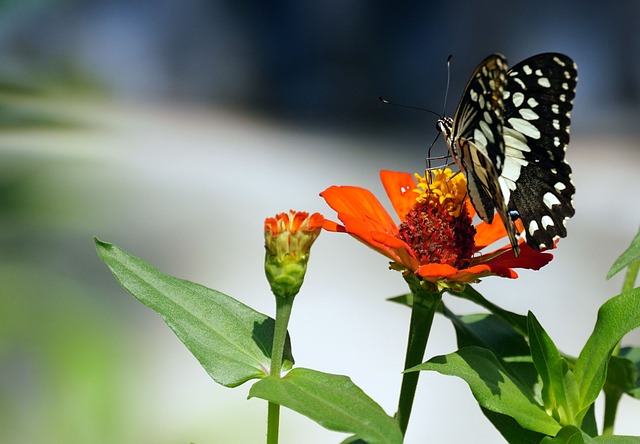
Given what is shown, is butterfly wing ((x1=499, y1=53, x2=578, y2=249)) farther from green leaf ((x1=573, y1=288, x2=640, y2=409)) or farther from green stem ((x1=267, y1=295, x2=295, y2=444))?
green stem ((x1=267, y1=295, x2=295, y2=444))

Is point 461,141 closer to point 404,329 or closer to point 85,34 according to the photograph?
point 404,329

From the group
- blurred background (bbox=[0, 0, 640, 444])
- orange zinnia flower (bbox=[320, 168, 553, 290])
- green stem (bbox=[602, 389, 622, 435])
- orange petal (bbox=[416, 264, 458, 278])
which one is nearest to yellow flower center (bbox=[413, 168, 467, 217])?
orange zinnia flower (bbox=[320, 168, 553, 290])

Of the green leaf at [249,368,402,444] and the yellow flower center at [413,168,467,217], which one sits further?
the yellow flower center at [413,168,467,217]

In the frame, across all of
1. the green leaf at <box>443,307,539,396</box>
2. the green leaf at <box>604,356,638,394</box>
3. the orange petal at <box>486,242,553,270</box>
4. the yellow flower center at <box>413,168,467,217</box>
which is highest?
the yellow flower center at <box>413,168,467,217</box>

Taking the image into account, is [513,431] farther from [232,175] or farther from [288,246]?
[232,175]

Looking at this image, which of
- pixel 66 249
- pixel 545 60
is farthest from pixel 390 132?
pixel 545 60

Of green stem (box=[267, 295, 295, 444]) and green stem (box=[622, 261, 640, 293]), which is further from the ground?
green stem (box=[622, 261, 640, 293])

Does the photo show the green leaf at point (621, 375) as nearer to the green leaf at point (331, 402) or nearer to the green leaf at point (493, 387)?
the green leaf at point (493, 387)
